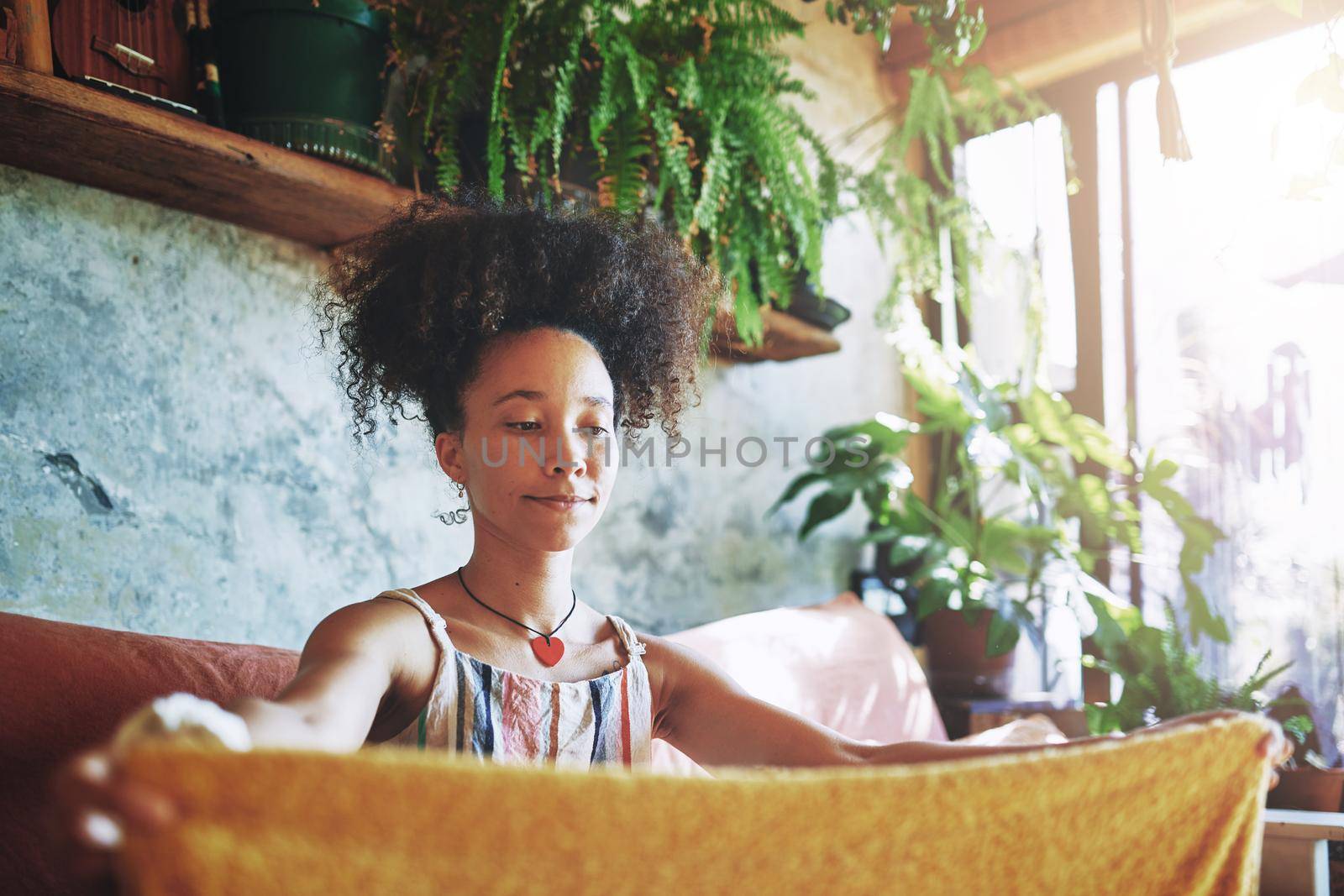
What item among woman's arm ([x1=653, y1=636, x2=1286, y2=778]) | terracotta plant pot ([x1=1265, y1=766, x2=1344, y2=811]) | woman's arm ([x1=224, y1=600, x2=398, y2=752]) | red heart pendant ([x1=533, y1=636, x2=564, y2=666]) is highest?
woman's arm ([x1=224, y1=600, x2=398, y2=752])

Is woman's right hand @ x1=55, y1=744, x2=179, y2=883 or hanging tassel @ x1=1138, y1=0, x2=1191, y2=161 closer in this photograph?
woman's right hand @ x1=55, y1=744, x2=179, y2=883

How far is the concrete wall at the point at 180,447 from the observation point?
150 cm

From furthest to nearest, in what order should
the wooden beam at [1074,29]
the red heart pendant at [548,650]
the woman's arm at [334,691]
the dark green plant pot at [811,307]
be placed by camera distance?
the wooden beam at [1074,29] → the dark green plant pot at [811,307] → the red heart pendant at [548,650] → the woman's arm at [334,691]

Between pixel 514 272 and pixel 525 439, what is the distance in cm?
24

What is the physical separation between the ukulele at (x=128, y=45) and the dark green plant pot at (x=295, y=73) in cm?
6

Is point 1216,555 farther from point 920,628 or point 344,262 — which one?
point 344,262

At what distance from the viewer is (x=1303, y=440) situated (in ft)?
9.11

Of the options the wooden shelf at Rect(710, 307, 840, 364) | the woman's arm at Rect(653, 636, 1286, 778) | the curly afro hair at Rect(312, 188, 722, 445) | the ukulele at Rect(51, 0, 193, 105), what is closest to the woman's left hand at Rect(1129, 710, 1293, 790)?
the woman's arm at Rect(653, 636, 1286, 778)

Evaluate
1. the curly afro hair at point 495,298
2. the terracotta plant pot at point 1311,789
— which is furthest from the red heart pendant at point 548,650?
the terracotta plant pot at point 1311,789

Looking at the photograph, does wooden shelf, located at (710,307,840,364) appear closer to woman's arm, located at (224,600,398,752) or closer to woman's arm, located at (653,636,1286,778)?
woman's arm, located at (653,636,1286,778)

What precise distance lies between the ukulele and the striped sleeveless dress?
35.7 inches

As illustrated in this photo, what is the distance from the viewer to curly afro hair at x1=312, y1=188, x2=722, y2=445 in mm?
1267

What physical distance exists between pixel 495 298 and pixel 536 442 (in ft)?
0.63

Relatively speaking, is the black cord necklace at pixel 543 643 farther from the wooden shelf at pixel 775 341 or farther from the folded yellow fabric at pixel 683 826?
the wooden shelf at pixel 775 341
